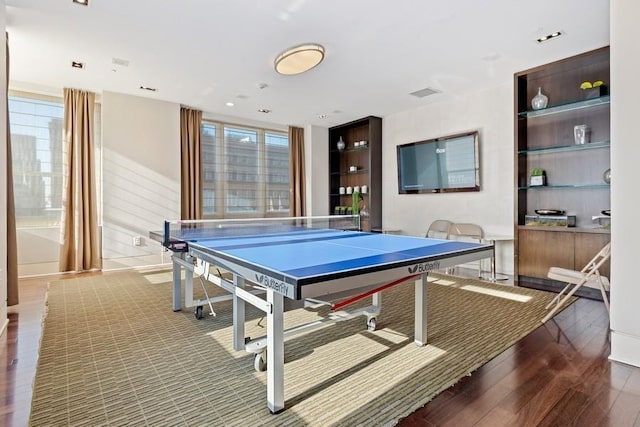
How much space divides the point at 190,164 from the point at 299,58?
Answer: 3.62 m

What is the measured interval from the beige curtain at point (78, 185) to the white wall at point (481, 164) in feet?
17.6

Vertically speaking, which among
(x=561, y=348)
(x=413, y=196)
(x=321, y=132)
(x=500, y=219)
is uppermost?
(x=321, y=132)

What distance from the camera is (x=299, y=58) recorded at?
11.0ft

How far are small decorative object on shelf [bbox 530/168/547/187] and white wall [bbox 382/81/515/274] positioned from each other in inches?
15.0

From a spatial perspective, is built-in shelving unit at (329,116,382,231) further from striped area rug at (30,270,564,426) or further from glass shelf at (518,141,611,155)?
striped area rug at (30,270,564,426)

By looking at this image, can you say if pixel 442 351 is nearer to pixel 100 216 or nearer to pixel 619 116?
pixel 619 116

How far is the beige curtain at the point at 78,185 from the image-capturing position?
5133mm

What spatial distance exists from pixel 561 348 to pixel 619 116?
1659 mm

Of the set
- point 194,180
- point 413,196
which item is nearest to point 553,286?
point 413,196

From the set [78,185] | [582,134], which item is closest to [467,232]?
[582,134]

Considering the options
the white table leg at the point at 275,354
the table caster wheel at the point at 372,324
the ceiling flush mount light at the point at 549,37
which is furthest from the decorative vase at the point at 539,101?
the white table leg at the point at 275,354

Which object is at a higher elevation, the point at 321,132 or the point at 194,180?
the point at 321,132

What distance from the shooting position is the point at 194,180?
6.18m

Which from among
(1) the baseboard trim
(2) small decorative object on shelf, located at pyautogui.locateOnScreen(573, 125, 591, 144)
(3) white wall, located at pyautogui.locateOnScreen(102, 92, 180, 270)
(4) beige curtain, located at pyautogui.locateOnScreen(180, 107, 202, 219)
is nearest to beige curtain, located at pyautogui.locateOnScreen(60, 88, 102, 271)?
(3) white wall, located at pyautogui.locateOnScreen(102, 92, 180, 270)
